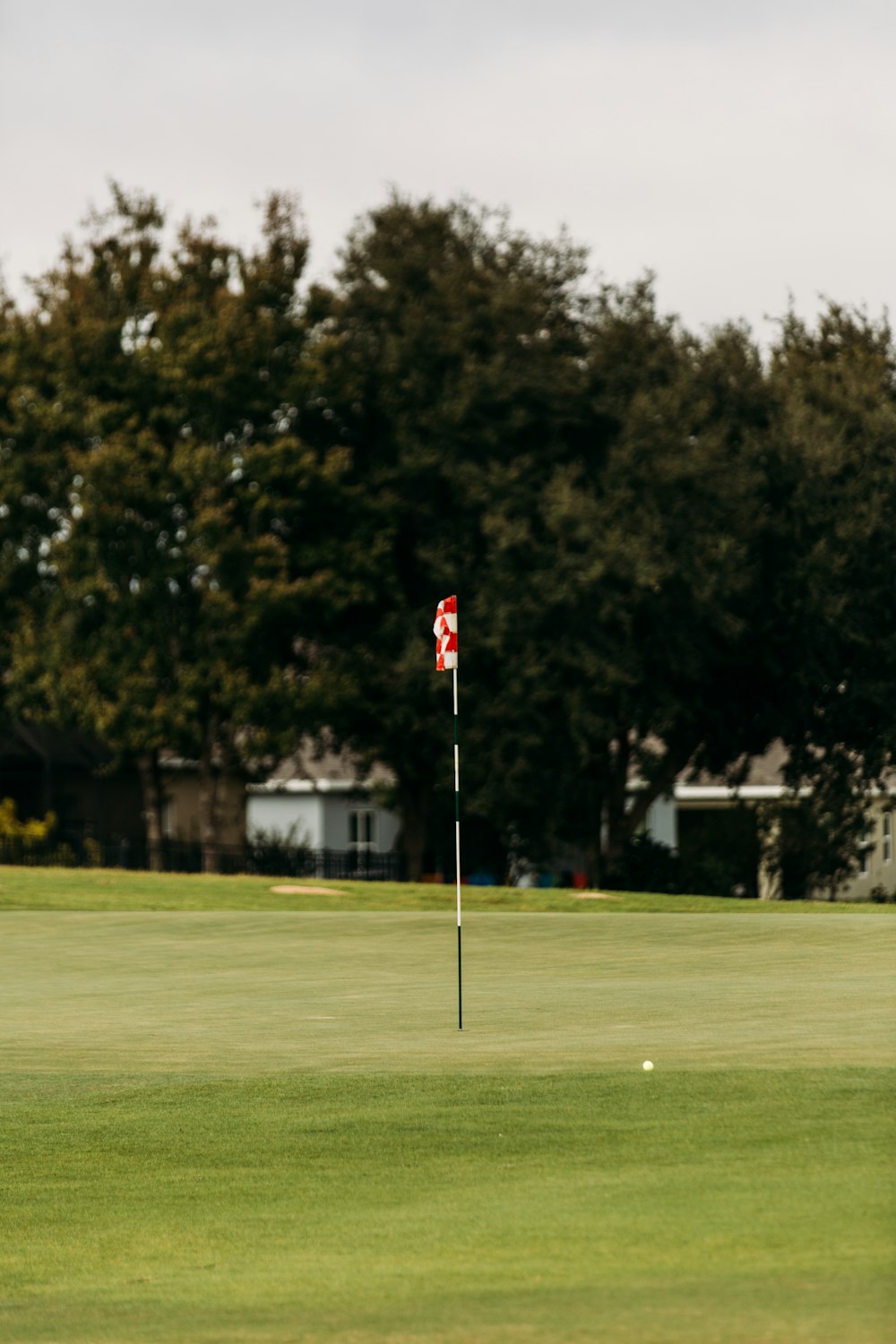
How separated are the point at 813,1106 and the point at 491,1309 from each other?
4.58m

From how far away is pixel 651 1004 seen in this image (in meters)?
17.7

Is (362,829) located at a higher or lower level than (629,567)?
lower

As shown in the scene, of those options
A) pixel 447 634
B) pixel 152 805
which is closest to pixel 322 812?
pixel 152 805

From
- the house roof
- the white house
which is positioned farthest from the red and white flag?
the white house

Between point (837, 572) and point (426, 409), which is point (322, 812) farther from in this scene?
point (837, 572)

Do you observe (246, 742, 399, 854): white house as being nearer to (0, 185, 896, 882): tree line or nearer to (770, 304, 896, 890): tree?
(0, 185, 896, 882): tree line

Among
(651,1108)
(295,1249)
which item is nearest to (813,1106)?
(651,1108)

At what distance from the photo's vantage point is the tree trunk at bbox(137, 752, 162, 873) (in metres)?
46.3

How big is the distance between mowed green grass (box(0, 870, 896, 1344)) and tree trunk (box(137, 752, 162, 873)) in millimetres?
25305

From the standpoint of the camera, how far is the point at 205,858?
45.9m

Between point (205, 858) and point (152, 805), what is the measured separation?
2196 mm

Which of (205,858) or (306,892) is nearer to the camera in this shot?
(306,892)

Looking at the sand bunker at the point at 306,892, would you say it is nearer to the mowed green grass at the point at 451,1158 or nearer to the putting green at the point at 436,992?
the putting green at the point at 436,992

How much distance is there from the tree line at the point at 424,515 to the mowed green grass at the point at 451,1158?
873 inches
